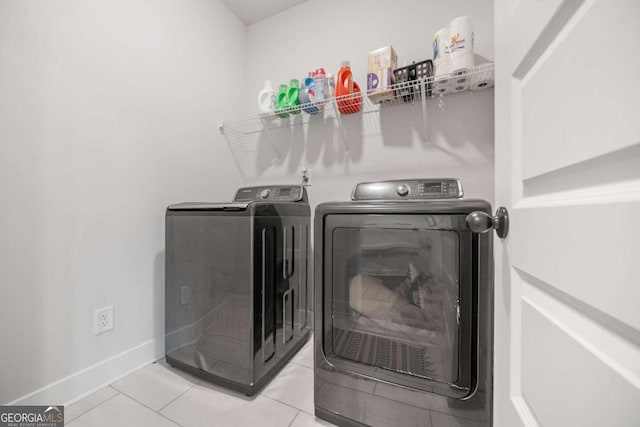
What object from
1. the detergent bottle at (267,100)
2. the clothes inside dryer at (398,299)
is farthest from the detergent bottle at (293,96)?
the clothes inside dryer at (398,299)

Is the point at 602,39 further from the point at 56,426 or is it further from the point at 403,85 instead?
the point at 56,426

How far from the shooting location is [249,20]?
2.18m

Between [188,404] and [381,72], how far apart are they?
6.77ft

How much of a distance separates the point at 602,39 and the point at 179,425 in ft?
5.28

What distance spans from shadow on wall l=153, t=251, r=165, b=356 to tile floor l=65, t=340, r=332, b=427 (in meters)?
0.17

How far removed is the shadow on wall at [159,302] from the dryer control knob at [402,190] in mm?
1500

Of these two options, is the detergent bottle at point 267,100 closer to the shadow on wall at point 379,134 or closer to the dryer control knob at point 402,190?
the shadow on wall at point 379,134

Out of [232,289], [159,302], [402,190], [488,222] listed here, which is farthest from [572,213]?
[159,302]

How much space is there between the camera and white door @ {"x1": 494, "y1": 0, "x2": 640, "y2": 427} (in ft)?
0.79

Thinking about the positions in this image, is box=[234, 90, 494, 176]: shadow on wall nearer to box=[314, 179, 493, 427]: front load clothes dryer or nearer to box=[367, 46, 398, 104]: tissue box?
box=[367, 46, 398, 104]: tissue box

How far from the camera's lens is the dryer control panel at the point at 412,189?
1.28m

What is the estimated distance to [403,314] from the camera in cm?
98

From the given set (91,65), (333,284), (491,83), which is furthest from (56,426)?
(491,83)

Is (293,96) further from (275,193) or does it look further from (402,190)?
(402,190)
